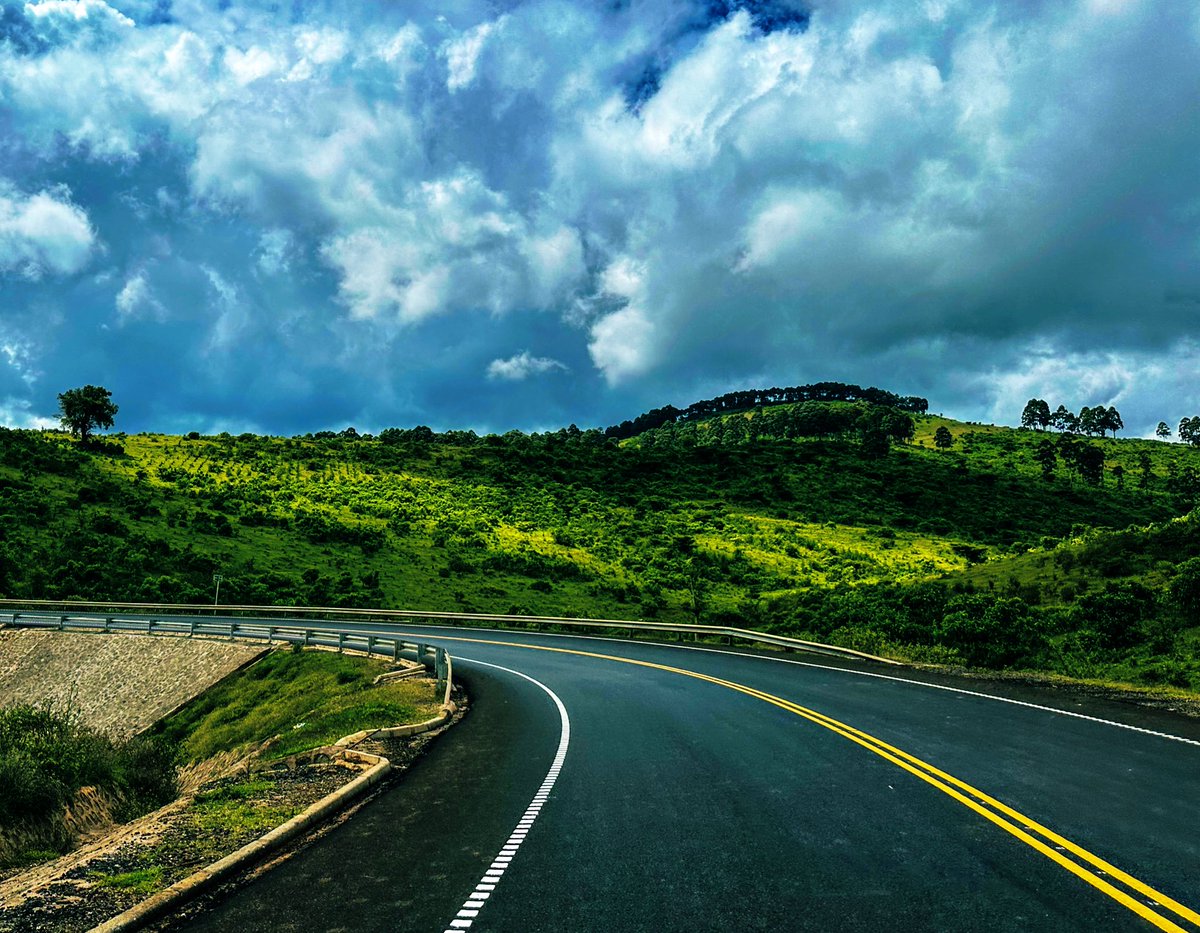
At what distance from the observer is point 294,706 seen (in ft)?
77.6

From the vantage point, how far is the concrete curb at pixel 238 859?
5.72 m

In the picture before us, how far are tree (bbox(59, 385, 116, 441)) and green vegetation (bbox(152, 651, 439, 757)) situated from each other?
3181 inches

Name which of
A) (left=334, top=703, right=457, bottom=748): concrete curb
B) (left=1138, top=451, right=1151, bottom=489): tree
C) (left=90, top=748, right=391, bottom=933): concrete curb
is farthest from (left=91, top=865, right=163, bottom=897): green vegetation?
(left=1138, top=451, right=1151, bottom=489): tree

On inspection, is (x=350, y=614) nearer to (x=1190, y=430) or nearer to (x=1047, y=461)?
(x=1047, y=461)

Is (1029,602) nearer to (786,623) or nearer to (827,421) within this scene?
(786,623)

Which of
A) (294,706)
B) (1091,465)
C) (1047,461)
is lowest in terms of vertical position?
(294,706)

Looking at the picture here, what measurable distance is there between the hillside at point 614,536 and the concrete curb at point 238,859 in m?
20.2

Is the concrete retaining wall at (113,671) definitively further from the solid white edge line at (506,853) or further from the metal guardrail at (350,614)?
the solid white edge line at (506,853)

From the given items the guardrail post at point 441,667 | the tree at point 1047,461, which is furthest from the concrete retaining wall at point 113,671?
the tree at point 1047,461

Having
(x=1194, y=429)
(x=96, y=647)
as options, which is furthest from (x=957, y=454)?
(x=96, y=647)

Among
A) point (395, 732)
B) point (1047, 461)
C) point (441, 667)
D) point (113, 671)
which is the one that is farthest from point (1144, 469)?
point (113, 671)

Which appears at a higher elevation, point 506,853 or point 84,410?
point 84,410

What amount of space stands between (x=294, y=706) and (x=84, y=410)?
296 ft

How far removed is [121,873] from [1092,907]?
8.52 meters
